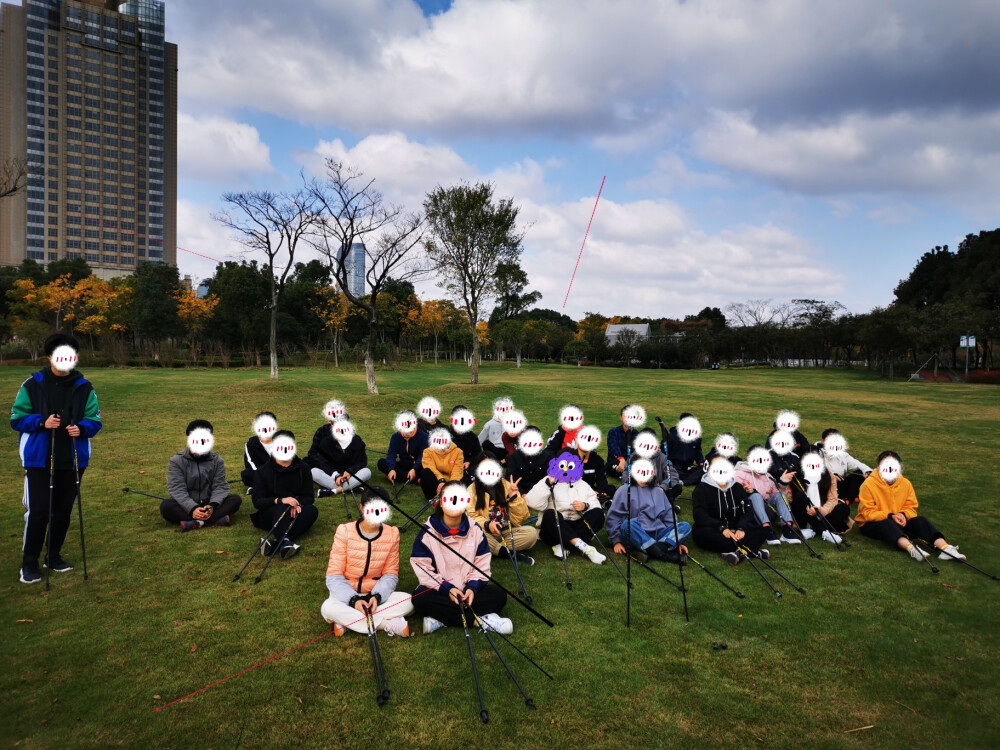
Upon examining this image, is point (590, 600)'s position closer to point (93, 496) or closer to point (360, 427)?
point (93, 496)

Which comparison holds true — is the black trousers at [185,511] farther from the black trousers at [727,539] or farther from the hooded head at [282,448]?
the black trousers at [727,539]

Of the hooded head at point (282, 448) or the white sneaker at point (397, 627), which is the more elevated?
the hooded head at point (282, 448)

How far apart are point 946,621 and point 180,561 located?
846cm

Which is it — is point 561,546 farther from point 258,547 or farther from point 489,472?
point 258,547

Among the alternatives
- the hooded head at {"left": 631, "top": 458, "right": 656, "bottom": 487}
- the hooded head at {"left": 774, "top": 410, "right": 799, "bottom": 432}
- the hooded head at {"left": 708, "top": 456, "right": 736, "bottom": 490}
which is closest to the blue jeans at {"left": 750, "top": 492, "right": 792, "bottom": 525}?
the hooded head at {"left": 708, "top": 456, "right": 736, "bottom": 490}

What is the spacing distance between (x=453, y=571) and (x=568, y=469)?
2.53 meters

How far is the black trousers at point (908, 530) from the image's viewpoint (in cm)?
739

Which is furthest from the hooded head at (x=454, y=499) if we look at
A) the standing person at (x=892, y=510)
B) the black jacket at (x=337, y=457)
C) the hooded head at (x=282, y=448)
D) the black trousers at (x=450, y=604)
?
the standing person at (x=892, y=510)

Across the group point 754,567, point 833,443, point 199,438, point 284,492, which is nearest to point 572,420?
point 754,567

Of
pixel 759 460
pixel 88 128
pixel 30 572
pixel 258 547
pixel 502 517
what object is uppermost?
pixel 88 128

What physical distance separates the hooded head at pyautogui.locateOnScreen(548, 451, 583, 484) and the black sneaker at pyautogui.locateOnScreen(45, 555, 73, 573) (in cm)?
586

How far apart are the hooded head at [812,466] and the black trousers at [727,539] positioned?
121cm

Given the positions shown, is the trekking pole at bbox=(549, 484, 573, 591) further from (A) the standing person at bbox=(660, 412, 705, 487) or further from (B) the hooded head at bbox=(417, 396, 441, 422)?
(A) the standing person at bbox=(660, 412, 705, 487)

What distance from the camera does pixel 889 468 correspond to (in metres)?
7.52
